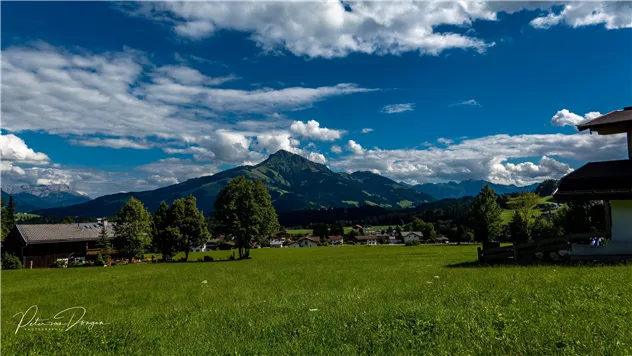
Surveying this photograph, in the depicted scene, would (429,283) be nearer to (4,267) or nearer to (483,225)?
(4,267)

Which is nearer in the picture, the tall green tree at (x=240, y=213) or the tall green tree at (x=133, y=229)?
the tall green tree at (x=133, y=229)

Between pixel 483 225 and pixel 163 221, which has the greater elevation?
pixel 163 221

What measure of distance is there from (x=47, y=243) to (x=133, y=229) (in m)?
17.9

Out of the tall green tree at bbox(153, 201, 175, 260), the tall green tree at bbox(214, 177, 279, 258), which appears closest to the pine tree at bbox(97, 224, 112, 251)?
the tall green tree at bbox(153, 201, 175, 260)

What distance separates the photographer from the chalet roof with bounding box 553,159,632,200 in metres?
19.1

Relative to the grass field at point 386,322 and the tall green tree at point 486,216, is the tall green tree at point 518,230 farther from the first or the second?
the grass field at point 386,322

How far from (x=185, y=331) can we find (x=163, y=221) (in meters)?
60.5

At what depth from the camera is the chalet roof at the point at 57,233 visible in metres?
65.8

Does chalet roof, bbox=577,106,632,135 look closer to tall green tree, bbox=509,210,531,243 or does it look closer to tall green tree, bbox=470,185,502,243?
tall green tree, bbox=470,185,502,243

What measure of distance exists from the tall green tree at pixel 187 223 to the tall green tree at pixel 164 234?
0.84 metres

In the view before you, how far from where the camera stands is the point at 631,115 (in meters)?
21.6

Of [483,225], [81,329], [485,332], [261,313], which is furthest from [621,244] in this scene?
[483,225]
